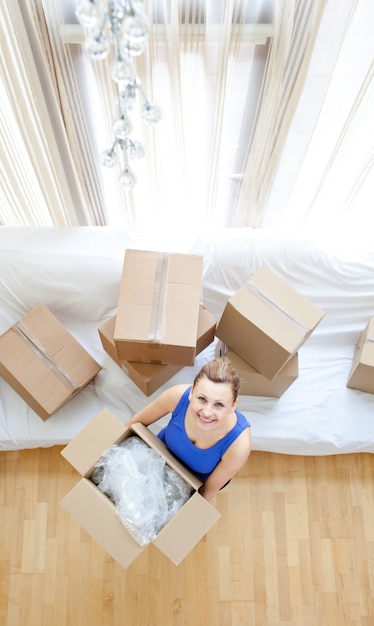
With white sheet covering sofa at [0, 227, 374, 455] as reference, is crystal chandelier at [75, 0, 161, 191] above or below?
above

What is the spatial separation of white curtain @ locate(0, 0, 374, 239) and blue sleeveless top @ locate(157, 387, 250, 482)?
86 cm

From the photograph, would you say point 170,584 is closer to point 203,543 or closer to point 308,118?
point 203,543

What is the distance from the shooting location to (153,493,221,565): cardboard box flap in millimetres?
1351

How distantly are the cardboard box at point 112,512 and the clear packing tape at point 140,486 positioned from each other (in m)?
0.03

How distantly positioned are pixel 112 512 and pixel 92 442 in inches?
7.6

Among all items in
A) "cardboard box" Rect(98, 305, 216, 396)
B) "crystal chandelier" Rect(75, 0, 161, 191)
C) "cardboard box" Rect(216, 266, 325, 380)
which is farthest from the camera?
"cardboard box" Rect(98, 305, 216, 396)

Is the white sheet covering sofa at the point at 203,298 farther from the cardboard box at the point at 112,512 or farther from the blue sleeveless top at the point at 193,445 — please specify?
the cardboard box at the point at 112,512

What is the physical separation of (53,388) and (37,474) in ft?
1.66

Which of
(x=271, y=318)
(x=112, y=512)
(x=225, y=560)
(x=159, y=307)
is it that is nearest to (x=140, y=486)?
(x=112, y=512)

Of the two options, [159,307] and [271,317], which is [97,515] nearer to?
[159,307]

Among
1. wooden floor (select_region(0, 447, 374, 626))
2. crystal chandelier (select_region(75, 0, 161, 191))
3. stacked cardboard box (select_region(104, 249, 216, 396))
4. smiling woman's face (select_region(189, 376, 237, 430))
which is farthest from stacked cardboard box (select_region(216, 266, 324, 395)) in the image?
crystal chandelier (select_region(75, 0, 161, 191))

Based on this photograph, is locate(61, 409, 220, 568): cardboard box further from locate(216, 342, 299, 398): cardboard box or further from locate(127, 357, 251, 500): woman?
locate(216, 342, 299, 398): cardboard box

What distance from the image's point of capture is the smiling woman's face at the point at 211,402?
1.36 m

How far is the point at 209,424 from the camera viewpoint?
4.55 ft
